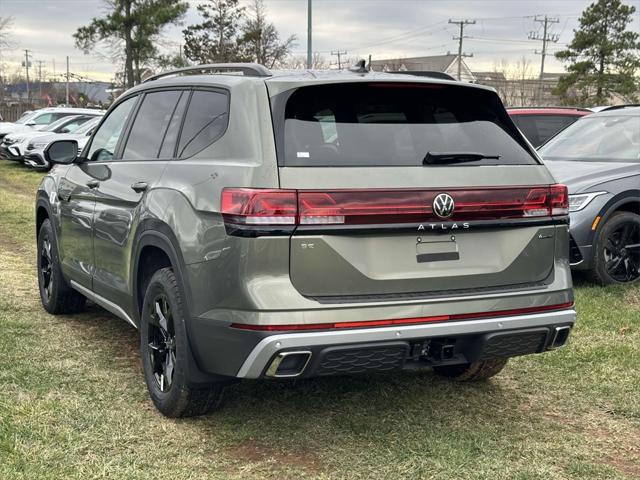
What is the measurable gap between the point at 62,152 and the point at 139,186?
1.63 metres

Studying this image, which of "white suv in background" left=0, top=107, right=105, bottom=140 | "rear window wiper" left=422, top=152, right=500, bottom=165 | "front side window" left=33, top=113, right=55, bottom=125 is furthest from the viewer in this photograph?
"front side window" left=33, top=113, right=55, bottom=125

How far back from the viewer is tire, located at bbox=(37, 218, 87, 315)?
6.11 meters

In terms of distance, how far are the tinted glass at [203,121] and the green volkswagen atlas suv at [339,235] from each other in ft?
0.04

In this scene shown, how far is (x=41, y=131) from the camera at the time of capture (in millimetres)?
22891

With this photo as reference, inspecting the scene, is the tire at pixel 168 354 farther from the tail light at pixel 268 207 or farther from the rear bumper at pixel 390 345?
the tail light at pixel 268 207

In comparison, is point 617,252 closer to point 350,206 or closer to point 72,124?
point 350,206

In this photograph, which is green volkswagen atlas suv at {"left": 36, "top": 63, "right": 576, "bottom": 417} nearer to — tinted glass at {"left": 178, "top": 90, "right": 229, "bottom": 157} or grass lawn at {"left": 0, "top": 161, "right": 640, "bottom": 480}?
tinted glass at {"left": 178, "top": 90, "right": 229, "bottom": 157}

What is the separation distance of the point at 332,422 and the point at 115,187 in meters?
1.89

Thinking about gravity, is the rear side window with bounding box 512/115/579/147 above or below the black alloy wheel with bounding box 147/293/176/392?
above

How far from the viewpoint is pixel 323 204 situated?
339 centimetres

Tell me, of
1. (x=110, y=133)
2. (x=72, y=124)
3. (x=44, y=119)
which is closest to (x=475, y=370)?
(x=110, y=133)

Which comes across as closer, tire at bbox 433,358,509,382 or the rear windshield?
the rear windshield

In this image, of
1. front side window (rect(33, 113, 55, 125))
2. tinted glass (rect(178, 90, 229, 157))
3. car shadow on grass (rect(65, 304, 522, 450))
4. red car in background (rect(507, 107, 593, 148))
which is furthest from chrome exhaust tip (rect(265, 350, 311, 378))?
front side window (rect(33, 113, 55, 125))

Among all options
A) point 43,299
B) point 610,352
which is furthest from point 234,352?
point 43,299
